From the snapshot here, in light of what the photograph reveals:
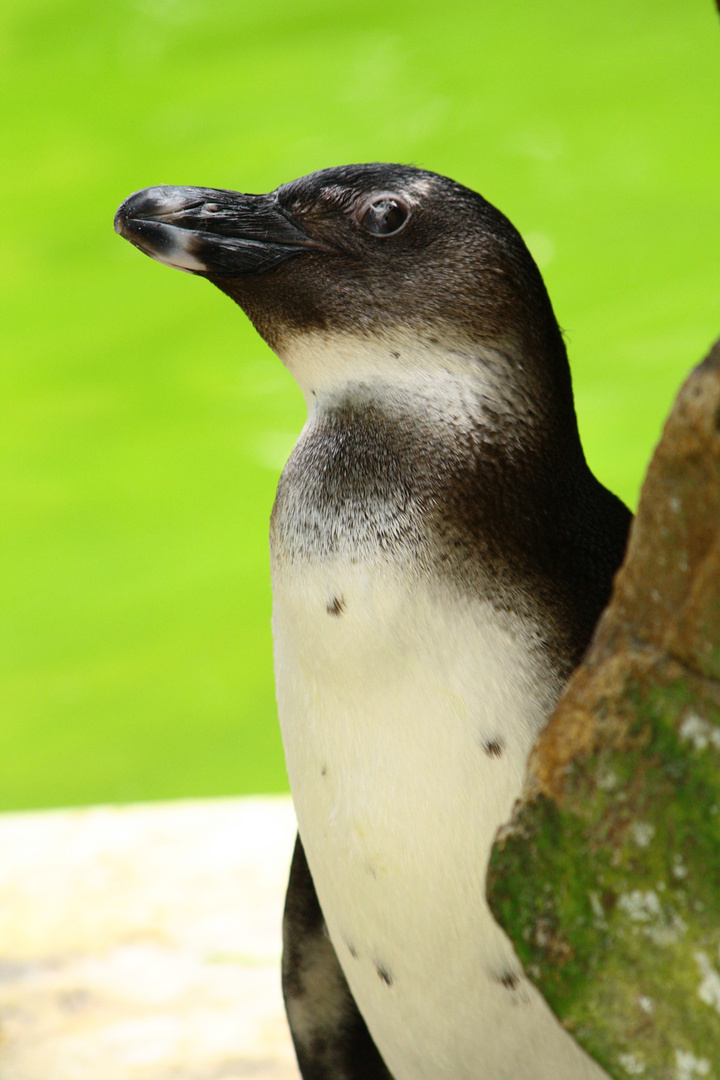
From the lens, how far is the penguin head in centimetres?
83

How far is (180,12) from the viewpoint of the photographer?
3271 millimetres

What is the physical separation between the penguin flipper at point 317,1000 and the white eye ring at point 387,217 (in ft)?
1.66

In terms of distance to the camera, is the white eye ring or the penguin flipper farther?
the penguin flipper

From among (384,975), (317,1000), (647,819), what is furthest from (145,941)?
(647,819)

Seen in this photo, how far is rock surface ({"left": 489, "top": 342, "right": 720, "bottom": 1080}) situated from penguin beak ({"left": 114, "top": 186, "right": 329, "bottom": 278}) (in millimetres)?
383

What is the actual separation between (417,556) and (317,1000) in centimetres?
49

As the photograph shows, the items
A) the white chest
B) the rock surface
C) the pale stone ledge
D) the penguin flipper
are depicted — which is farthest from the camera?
the pale stone ledge

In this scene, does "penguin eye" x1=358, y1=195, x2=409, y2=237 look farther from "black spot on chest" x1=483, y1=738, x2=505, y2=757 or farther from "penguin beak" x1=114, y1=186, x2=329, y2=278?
"black spot on chest" x1=483, y1=738, x2=505, y2=757

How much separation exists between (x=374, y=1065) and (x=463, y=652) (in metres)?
0.50

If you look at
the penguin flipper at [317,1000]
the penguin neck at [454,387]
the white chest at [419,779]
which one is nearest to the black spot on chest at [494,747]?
the white chest at [419,779]

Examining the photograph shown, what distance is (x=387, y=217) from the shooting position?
2.78 feet

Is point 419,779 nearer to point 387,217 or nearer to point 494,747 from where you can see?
point 494,747

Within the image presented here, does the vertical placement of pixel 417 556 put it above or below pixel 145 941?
below

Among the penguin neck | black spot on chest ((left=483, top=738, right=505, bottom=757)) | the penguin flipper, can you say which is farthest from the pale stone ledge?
the penguin neck
